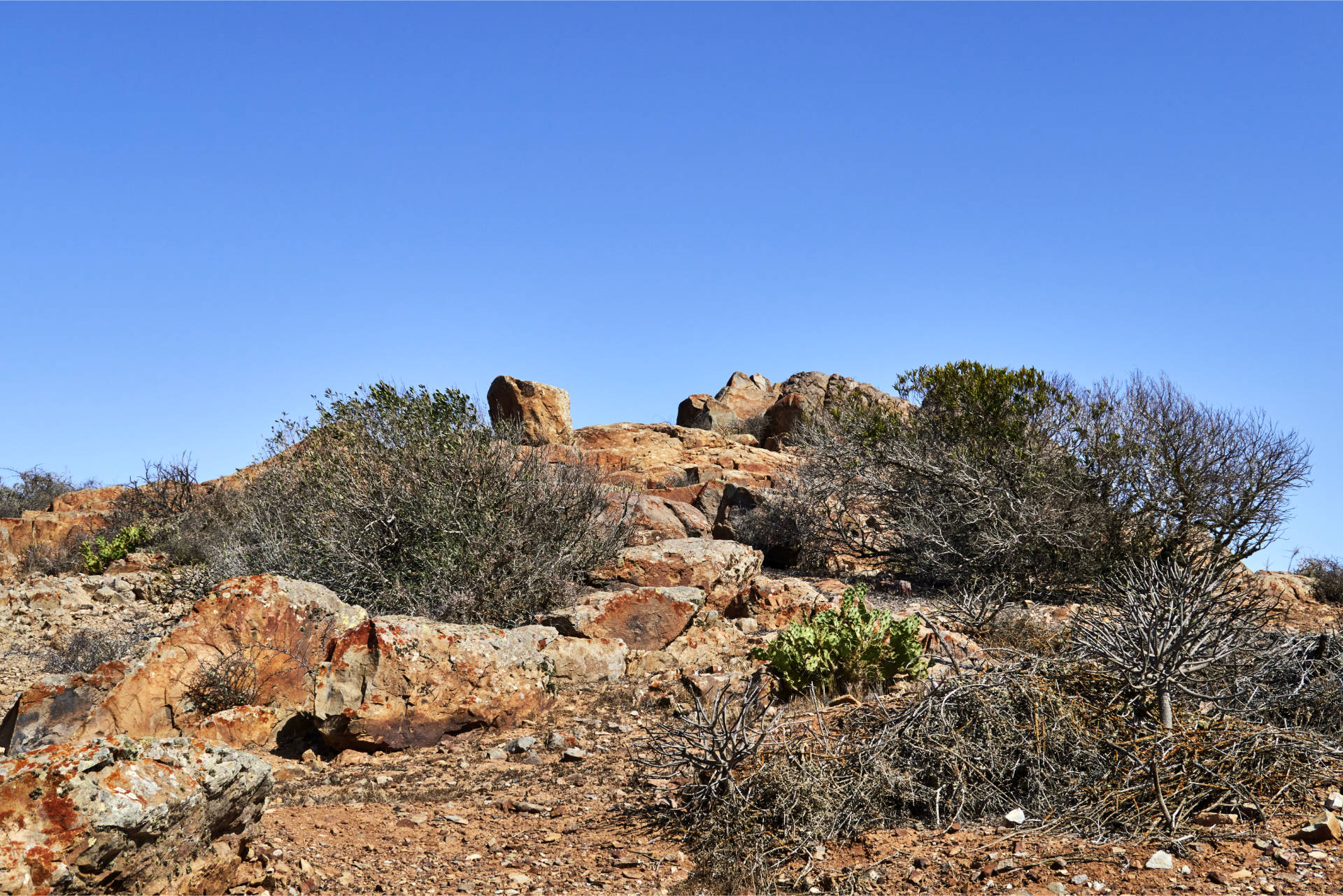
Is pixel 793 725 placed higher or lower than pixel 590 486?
lower

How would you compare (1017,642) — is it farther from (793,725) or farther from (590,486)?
(590,486)

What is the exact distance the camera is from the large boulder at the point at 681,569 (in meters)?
9.78

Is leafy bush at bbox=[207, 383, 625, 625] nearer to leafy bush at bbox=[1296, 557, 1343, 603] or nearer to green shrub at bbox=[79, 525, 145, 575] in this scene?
green shrub at bbox=[79, 525, 145, 575]

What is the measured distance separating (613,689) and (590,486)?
4109 mm

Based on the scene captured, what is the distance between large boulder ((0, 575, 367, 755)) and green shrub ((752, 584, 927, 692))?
3.07m

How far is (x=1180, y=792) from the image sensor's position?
3.83 metres

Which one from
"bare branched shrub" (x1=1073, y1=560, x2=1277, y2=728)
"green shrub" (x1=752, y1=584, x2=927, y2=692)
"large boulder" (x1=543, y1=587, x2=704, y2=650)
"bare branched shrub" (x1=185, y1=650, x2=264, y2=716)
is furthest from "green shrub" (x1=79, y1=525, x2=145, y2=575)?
"bare branched shrub" (x1=1073, y1=560, x2=1277, y2=728)

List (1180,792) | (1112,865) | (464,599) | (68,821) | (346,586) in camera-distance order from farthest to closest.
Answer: (346,586) → (464,599) → (1180,792) → (1112,865) → (68,821)

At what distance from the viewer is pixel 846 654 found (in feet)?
19.3

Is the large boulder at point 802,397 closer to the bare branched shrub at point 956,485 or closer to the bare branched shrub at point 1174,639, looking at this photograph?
the bare branched shrub at point 956,485

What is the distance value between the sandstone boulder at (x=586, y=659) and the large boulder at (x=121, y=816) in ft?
12.4

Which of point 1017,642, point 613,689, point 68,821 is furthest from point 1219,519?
point 68,821

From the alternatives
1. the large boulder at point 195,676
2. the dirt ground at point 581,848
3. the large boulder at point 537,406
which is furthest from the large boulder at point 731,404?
the dirt ground at point 581,848

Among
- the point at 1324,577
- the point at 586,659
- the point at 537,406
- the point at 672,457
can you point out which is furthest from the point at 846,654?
the point at 537,406
